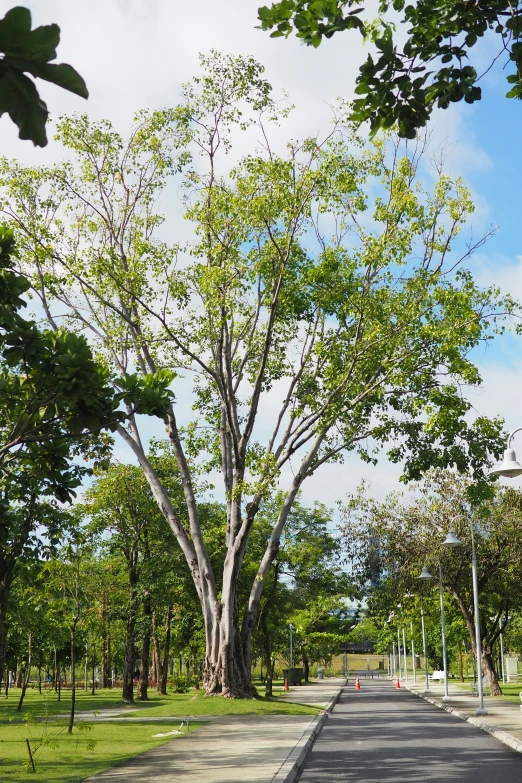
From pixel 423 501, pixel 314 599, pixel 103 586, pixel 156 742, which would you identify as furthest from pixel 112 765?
pixel 314 599

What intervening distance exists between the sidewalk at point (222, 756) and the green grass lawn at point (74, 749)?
1.43ft

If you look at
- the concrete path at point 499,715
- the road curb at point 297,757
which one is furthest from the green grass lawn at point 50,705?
the concrete path at point 499,715

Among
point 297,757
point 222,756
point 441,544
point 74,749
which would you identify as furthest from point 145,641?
point 297,757

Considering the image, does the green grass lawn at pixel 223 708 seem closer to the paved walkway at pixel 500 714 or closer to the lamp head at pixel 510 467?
the paved walkway at pixel 500 714

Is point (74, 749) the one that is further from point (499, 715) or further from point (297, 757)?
point (499, 715)

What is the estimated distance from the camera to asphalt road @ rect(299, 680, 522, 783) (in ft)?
41.0

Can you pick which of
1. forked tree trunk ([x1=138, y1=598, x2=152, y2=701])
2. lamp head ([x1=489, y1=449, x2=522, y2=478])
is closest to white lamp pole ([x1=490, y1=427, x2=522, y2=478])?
lamp head ([x1=489, y1=449, x2=522, y2=478])

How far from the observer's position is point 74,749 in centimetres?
1594

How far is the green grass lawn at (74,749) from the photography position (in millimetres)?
12312

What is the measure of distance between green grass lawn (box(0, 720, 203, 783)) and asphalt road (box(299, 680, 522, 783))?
3.10 meters

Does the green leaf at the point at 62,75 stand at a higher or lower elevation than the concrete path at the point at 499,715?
higher

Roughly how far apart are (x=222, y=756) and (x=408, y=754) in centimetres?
351

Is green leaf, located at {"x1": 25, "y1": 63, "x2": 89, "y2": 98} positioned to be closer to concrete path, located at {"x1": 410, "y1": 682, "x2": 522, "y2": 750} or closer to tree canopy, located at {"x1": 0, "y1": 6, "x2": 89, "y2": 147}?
tree canopy, located at {"x1": 0, "y1": 6, "x2": 89, "y2": 147}

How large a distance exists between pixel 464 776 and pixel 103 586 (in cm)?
2575
